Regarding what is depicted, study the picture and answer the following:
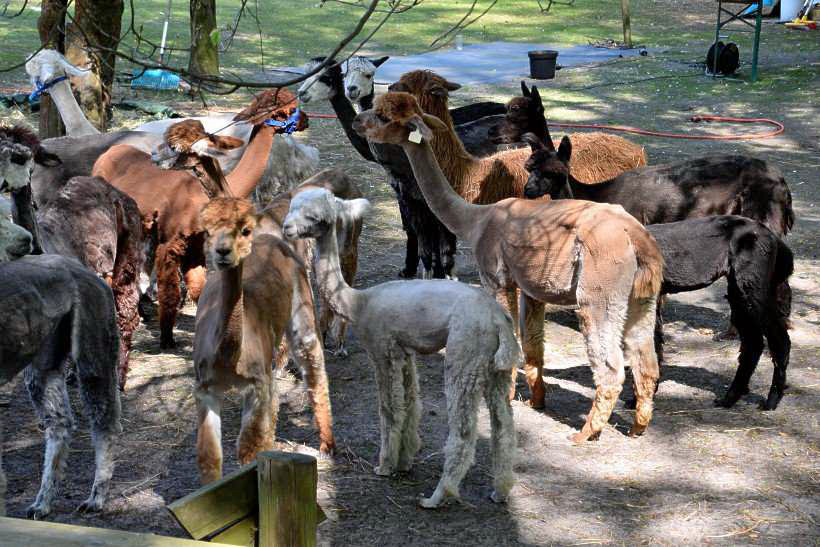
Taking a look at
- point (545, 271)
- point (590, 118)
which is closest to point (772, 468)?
point (545, 271)

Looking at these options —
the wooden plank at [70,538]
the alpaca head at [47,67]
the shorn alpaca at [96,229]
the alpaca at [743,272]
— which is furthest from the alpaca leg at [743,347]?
the alpaca head at [47,67]

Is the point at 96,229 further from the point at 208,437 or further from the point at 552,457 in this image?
the point at 552,457

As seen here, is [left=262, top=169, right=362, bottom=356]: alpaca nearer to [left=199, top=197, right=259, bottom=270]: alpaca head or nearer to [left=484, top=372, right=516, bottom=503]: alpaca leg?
[left=484, top=372, right=516, bottom=503]: alpaca leg

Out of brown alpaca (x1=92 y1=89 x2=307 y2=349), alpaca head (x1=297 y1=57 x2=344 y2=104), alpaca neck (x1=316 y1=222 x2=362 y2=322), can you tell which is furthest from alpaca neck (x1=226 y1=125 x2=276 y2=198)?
alpaca neck (x1=316 y1=222 x2=362 y2=322)

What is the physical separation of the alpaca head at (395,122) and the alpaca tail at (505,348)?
1.99 metres

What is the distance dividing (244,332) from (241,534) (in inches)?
76.4

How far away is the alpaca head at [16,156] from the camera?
5793mm

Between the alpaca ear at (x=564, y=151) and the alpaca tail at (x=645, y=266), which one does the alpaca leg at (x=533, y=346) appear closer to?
the alpaca tail at (x=645, y=266)

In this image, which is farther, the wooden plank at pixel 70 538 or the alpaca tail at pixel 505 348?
A: the alpaca tail at pixel 505 348

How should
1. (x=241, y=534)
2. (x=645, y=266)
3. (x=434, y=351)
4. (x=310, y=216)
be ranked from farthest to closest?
1. (x=645, y=266)
2. (x=310, y=216)
3. (x=434, y=351)
4. (x=241, y=534)

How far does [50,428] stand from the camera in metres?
4.64

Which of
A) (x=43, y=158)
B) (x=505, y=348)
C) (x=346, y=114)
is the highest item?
(x=43, y=158)

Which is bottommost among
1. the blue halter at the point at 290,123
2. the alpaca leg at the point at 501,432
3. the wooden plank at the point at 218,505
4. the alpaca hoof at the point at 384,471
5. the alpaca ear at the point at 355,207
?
the alpaca hoof at the point at 384,471

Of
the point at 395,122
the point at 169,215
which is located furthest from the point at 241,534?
the point at 169,215
